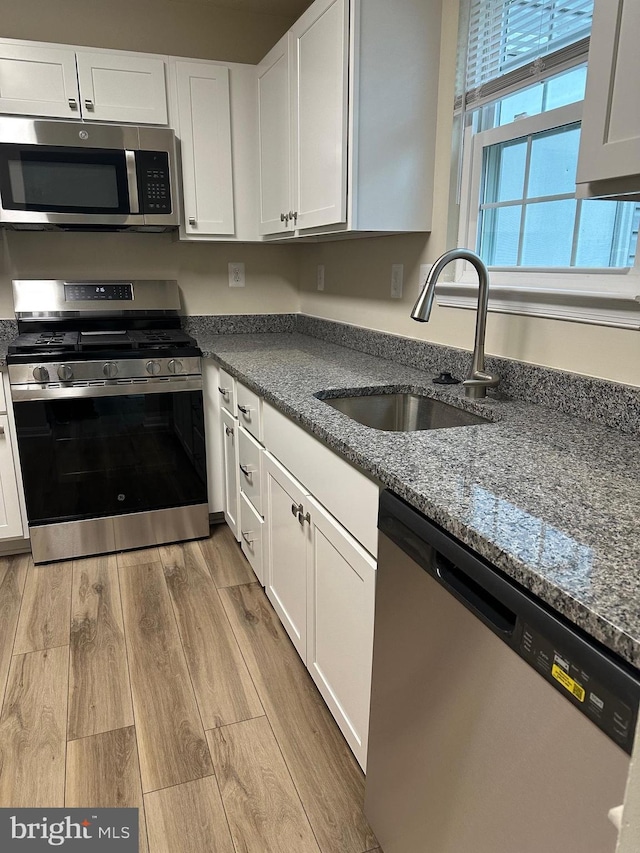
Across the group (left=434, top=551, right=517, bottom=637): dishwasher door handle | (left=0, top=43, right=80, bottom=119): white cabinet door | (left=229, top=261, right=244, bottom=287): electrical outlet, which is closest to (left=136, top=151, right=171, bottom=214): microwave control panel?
(left=0, top=43, right=80, bottom=119): white cabinet door

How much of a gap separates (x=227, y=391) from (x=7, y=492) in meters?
1.02

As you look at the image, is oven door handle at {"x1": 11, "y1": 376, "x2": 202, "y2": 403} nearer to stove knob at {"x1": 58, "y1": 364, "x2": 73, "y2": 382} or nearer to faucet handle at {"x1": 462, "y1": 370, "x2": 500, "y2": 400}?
stove knob at {"x1": 58, "y1": 364, "x2": 73, "y2": 382}

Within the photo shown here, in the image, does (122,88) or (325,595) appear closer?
(325,595)

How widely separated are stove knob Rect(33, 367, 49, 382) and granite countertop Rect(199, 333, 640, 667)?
1.03m

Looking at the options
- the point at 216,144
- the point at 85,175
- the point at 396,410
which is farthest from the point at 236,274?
the point at 396,410

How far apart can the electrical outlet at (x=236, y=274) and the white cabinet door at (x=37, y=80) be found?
102cm

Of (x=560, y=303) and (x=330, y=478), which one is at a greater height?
(x=560, y=303)

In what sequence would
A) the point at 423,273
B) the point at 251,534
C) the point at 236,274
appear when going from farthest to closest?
the point at 236,274 < the point at 251,534 < the point at 423,273

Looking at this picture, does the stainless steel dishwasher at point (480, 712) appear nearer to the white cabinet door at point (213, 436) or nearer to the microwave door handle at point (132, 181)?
the white cabinet door at point (213, 436)

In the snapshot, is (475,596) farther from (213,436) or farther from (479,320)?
(213,436)

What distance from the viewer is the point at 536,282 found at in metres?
1.66

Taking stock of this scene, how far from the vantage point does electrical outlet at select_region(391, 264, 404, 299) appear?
228 cm

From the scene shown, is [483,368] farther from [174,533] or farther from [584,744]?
[174,533]

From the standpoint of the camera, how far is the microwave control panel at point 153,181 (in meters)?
2.52
